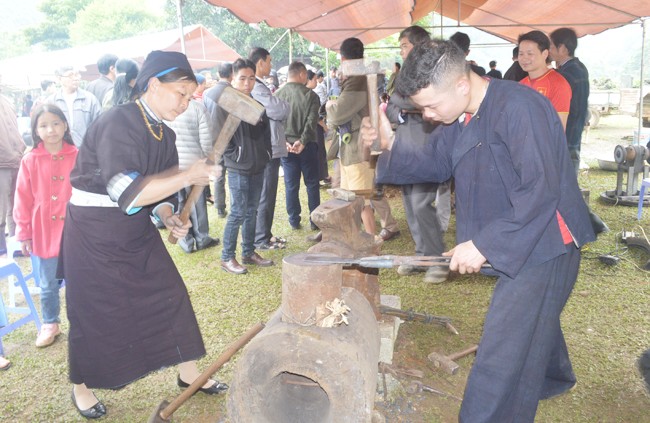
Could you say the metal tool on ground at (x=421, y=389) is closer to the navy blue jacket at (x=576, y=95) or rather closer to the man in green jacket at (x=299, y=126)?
the navy blue jacket at (x=576, y=95)

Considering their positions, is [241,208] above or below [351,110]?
below

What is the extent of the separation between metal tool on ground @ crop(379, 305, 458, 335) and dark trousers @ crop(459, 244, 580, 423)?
1333 mm

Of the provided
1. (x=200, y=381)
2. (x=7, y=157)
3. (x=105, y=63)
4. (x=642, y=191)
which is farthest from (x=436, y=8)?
(x=200, y=381)

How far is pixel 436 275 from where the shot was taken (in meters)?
4.57

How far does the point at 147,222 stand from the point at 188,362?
3.15ft

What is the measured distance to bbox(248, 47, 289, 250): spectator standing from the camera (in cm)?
505

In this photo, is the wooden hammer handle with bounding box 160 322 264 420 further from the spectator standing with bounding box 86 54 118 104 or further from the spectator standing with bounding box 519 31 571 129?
the spectator standing with bounding box 86 54 118 104

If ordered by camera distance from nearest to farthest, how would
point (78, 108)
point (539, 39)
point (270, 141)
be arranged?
point (539, 39) → point (270, 141) → point (78, 108)

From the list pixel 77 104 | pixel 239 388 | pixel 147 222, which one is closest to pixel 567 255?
pixel 239 388

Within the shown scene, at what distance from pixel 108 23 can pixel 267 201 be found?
55121 millimetres

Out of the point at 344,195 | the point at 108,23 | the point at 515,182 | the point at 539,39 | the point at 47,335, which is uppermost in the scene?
the point at 108,23

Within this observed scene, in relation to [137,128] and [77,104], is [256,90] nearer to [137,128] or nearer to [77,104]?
[77,104]

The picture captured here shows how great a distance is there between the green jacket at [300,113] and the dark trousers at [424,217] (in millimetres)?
1752

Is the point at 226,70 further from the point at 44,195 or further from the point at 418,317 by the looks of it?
the point at 418,317
